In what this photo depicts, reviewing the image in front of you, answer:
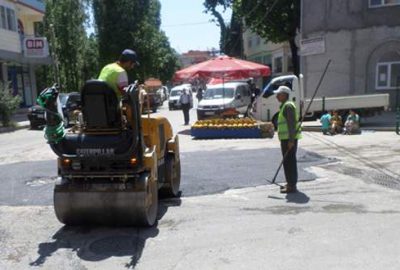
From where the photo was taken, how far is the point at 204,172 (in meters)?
9.98

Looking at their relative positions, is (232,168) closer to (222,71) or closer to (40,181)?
(40,181)

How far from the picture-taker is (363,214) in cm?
655

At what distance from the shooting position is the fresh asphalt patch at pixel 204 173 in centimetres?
838

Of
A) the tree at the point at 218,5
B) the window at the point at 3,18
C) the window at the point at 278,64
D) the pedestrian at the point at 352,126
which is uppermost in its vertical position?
the tree at the point at 218,5

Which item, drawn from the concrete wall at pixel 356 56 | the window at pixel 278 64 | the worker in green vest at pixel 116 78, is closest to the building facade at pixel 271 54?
the window at pixel 278 64

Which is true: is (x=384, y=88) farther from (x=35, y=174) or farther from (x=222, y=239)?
(x=222, y=239)

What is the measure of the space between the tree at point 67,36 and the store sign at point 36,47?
601 cm

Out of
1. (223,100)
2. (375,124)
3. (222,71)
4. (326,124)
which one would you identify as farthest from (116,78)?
(223,100)

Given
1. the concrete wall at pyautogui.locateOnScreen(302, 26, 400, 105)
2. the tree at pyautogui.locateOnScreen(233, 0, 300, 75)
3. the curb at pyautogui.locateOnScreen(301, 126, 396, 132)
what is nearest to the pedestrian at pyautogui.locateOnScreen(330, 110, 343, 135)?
the curb at pyautogui.locateOnScreen(301, 126, 396, 132)

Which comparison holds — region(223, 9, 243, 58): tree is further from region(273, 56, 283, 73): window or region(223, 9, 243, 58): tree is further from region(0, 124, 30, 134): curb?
region(0, 124, 30, 134): curb

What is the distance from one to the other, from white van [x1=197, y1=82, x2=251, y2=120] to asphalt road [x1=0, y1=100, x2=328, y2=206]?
6865 millimetres

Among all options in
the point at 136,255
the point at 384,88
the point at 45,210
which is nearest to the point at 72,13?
the point at 384,88

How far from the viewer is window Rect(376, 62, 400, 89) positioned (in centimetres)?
2280

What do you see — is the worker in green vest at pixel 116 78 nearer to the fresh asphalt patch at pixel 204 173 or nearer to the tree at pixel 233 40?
the fresh asphalt patch at pixel 204 173
